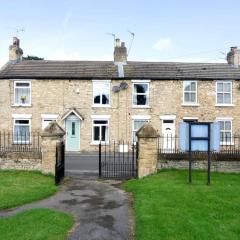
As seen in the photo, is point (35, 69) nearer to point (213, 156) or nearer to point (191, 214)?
point (213, 156)

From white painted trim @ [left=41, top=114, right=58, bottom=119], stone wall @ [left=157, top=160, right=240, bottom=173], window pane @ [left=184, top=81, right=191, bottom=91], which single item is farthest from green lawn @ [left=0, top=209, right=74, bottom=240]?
window pane @ [left=184, top=81, right=191, bottom=91]

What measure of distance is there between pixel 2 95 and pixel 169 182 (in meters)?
22.3

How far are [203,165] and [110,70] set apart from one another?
19024mm

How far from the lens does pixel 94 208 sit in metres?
Result: 11.3

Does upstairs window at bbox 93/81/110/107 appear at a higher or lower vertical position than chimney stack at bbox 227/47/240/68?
lower

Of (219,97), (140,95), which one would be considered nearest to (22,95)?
(140,95)

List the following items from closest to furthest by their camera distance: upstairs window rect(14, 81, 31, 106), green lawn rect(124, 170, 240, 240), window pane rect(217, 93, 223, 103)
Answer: green lawn rect(124, 170, 240, 240) → upstairs window rect(14, 81, 31, 106) → window pane rect(217, 93, 223, 103)

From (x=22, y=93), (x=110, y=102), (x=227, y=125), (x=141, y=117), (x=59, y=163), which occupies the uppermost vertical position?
(x=22, y=93)

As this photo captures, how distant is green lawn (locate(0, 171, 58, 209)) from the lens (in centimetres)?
1188

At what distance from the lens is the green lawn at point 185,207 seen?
340 inches

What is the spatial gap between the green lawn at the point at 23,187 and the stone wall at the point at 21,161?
30 cm

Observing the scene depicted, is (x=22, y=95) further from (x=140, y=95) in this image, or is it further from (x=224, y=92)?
(x=224, y=92)

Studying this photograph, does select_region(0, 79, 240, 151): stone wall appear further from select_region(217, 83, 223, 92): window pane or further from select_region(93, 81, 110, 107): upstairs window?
select_region(217, 83, 223, 92): window pane

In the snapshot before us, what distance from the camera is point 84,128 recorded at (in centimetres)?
3294
